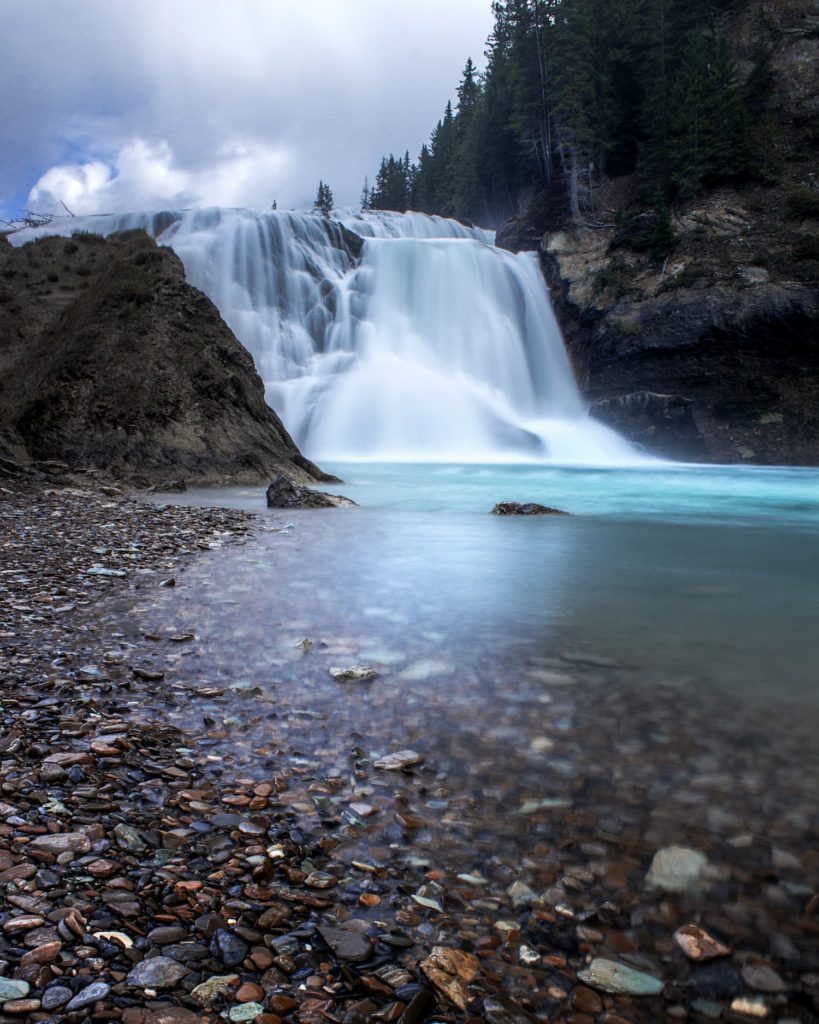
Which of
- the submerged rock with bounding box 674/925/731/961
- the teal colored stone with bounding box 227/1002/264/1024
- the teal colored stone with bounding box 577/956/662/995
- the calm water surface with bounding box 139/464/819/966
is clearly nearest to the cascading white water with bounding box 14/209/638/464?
the calm water surface with bounding box 139/464/819/966

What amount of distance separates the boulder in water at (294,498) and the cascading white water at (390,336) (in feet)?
37.3

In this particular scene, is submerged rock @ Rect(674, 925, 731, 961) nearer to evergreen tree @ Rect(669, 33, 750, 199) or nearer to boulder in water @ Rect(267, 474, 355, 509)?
boulder in water @ Rect(267, 474, 355, 509)

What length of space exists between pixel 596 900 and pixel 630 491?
1420cm

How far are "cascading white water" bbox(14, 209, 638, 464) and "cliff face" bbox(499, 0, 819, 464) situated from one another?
161 centimetres

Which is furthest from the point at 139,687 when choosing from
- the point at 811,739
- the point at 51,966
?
the point at 811,739

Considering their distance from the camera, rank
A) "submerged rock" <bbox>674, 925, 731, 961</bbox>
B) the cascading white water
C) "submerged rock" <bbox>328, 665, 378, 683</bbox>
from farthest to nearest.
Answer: the cascading white water < "submerged rock" <bbox>328, 665, 378, 683</bbox> < "submerged rock" <bbox>674, 925, 731, 961</bbox>

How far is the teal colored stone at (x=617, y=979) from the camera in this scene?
1.61 meters

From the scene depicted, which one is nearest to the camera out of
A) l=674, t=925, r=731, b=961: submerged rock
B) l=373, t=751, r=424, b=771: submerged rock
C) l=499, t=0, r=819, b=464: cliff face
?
l=674, t=925, r=731, b=961: submerged rock

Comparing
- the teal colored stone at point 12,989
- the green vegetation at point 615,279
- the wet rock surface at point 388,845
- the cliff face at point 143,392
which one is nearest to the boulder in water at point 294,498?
the cliff face at point 143,392

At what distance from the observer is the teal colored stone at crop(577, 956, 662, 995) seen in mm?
1605

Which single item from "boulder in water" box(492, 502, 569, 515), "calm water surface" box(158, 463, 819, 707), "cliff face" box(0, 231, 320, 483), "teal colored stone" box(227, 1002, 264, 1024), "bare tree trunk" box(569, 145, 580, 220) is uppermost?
"bare tree trunk" box(569, 145, 580, 220)

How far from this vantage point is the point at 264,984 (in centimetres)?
151

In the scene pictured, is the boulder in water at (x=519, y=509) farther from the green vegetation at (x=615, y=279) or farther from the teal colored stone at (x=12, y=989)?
the green vegetation at (x=615, y=279)

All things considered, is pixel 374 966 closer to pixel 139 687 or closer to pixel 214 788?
pixel 214 788
